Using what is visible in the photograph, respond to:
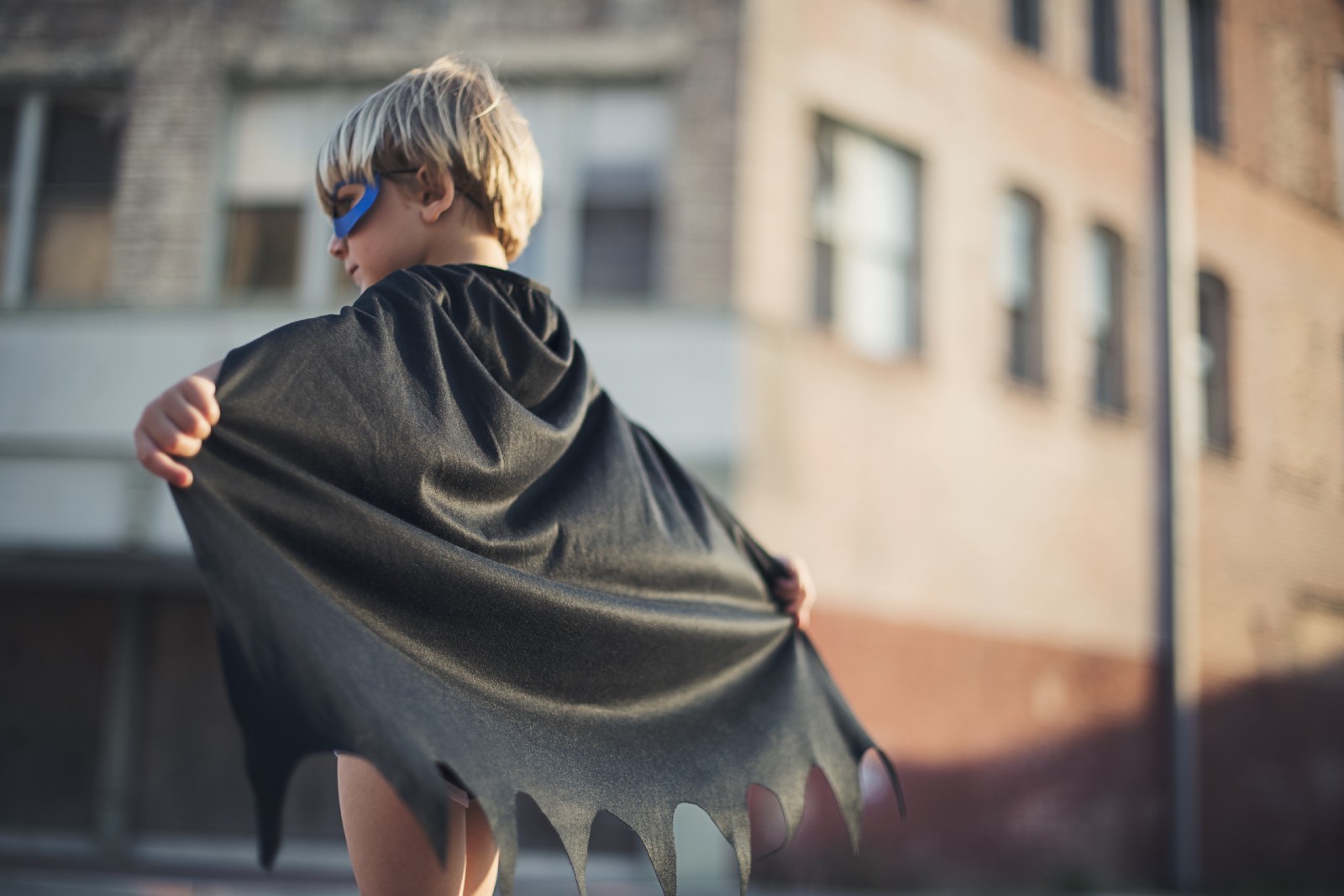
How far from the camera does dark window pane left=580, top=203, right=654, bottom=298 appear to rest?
1074cm

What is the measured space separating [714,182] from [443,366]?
8.94 meters

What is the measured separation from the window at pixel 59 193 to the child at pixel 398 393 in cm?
1036

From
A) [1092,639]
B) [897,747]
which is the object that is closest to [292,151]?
[897,747]

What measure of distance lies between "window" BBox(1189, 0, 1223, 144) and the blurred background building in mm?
2564

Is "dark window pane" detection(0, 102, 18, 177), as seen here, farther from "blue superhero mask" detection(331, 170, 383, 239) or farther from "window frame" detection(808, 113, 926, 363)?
"blue superhero mask" detection(331, 170, 383, 239)

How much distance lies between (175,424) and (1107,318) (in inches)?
542

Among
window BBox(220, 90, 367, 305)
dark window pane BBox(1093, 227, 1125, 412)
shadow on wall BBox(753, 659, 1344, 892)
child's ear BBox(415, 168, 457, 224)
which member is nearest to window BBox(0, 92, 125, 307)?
window BBox(220, 90, 367, 305)

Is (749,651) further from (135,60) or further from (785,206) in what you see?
(135,60)

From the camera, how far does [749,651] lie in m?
2.30

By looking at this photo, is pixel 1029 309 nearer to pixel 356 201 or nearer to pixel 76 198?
pixel 76 198

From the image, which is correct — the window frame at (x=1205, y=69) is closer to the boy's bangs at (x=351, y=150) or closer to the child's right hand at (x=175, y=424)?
the boy's bangs at (x=351, y=150)

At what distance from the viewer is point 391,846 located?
5.94 ft

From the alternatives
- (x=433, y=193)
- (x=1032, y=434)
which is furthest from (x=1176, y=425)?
(x=433, y=193)

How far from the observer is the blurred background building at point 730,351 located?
Result: 10.5m
